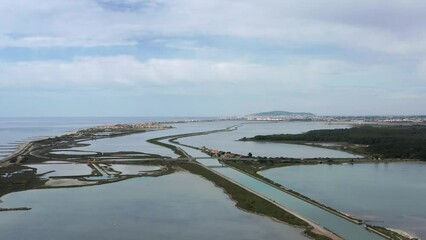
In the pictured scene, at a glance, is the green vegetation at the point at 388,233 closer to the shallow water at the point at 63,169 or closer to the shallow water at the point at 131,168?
the shallow water at the point at 131,168

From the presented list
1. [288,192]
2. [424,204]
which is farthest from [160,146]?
[424,204]

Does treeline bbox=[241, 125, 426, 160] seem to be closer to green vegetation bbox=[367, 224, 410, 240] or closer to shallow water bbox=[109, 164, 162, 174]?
shallow water bbox=[109, 164, 162, 174]

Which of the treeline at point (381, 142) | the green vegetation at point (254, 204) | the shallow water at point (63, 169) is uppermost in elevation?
the treeline at point (381, 142)

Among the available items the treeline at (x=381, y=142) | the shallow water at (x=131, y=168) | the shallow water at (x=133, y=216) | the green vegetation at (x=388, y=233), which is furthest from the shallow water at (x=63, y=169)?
the treeline at (x=381, y=142)

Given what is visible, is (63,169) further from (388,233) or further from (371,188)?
(388,233)

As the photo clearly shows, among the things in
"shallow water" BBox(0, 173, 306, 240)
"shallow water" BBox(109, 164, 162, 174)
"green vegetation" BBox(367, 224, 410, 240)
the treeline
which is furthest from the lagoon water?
"shallow water" BBox(109, 164, 162, 174)

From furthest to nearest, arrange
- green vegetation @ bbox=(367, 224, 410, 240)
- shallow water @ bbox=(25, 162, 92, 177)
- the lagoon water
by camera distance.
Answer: shallow water @ bbox=(25, 162, 92, 177) → the lagoon water → green vegetation @ bbox=(367, 224, 410, 240)
